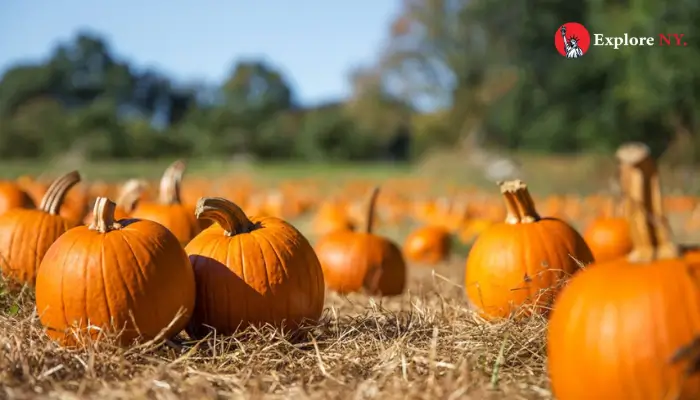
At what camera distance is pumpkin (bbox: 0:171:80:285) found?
388 centimetres

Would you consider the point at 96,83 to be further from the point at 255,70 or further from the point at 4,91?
the point at 255,70

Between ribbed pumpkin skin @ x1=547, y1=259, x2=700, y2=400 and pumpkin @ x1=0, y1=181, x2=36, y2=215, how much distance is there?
14.9 feet

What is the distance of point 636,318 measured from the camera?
205cm

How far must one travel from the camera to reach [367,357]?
9.56ft

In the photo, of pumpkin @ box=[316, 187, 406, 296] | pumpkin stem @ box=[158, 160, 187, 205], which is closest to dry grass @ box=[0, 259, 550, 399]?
pumpkin stem @ box=[158, 160, 187, 205]

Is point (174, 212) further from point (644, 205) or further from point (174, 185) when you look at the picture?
point (644, 205)

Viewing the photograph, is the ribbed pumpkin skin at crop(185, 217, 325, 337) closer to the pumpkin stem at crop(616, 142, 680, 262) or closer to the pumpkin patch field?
the pumpkin patch field

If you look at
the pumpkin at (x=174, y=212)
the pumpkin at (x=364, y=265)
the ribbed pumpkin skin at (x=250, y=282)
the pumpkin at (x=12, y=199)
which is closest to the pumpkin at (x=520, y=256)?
the ribbed pumpkin skin at (x=250, y=282)

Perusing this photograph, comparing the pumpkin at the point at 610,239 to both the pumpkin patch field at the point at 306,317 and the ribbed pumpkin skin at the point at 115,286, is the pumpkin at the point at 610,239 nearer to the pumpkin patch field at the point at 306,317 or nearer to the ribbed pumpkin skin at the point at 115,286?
the pumpkin patch field at the point at 306,317

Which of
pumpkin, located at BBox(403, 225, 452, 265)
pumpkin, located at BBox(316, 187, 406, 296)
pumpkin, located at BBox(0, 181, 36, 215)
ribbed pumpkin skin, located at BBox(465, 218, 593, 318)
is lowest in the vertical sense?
pumpkin, located at BBox(403, 225, 452, 265)

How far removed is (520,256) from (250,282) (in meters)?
1.49

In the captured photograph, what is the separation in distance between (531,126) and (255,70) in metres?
57.1

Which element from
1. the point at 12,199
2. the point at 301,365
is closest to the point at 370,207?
the point at 12,199

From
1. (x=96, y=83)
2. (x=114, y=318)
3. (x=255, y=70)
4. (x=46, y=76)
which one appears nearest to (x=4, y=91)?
(x=46, y=76)
